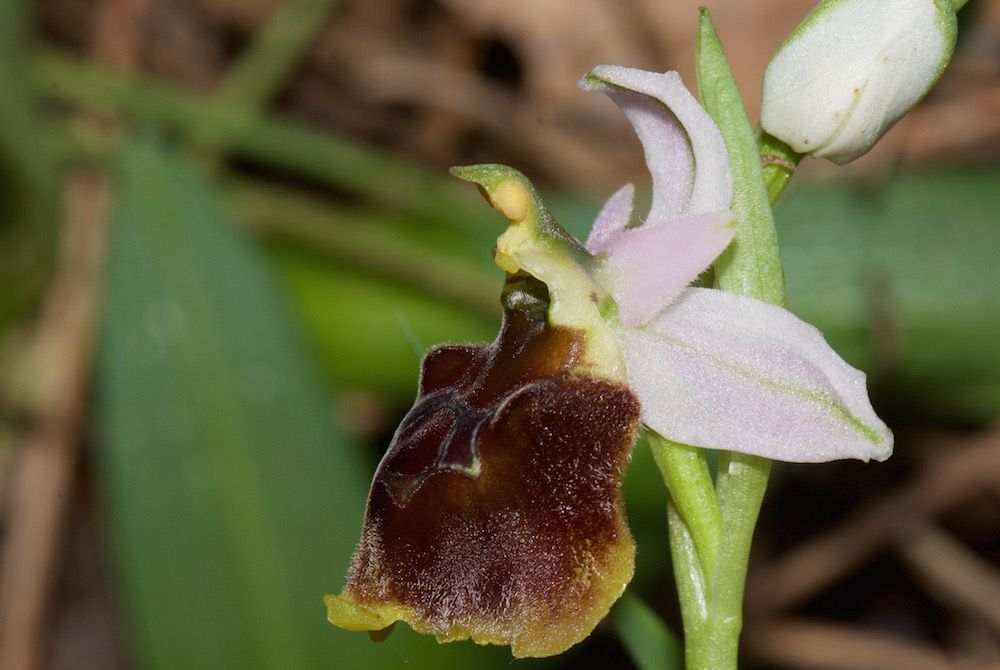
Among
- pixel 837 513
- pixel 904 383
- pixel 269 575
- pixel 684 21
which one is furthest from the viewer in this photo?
pixel 684 21

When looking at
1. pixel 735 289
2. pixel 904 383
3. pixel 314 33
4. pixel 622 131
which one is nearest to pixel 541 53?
pixel 622 131

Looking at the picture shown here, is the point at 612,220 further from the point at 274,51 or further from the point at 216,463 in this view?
the point at 274,51

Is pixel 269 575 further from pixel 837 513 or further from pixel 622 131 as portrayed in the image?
pixel 622 131

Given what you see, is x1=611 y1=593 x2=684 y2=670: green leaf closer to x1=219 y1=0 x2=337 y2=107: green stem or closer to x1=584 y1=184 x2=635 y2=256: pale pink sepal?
x1=584 y1=184 x2=635 y2=256: pale pink sepal

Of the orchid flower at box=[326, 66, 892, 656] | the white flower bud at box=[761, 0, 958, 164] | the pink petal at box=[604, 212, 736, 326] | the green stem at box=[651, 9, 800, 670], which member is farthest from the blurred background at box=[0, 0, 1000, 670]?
the white flower bud at box=[761, 0, 958, 164]

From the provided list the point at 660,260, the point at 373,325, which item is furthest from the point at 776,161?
the point at 373,325
